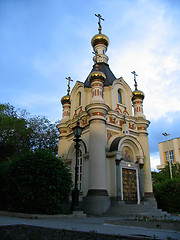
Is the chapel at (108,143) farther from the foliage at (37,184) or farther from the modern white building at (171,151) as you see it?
the modern white building at (171,151)

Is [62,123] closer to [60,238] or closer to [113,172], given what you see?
[113,172]

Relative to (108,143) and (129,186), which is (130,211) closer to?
(129,186)

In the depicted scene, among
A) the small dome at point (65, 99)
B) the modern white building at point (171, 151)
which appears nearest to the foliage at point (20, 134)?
the small dome at point (65, 99)

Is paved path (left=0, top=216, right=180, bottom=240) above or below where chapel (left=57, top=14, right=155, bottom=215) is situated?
below

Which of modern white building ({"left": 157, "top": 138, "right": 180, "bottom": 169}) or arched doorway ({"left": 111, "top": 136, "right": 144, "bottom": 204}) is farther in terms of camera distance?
modern white building ({"left": 157, "top": 138, "right": 180, "bottom": 169})

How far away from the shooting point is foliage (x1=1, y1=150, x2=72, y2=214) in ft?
27.8

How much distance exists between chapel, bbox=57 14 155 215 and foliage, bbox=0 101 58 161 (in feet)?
11.6

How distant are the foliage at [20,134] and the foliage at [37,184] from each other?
9153 millimetres

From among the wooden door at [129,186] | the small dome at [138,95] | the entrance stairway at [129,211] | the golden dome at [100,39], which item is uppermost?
the golden dome at [100,39]

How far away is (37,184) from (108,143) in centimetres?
703

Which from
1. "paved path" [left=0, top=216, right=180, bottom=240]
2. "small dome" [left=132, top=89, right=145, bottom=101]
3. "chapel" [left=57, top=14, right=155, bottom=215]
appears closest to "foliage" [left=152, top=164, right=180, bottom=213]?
"chapel" [left=57, top=14, right=155, bottom=215]

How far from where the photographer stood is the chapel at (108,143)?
507 inches

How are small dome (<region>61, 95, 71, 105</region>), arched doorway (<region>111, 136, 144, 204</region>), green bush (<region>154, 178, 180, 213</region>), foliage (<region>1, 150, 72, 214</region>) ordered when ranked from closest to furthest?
foliage (<region>1, 150, 72, 214</region>) < arched doorway (<region>111, 136, 144, 204</region>) < green bush (<region>154, 178, 180, 213</region>) < small dome (<region>61, 95, 71, 105</region>)

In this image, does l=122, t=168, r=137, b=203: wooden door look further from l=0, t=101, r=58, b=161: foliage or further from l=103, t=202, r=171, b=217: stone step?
l=0, t=101, r=58, b=161: foliage
